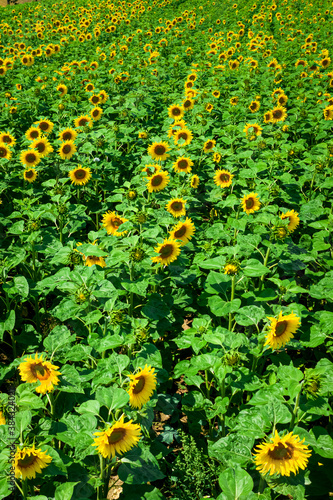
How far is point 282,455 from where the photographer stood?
1.69 meters

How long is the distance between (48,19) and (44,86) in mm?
9419

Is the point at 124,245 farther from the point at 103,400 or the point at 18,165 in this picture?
the point at 18,165

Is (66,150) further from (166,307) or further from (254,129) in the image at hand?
(166,307)

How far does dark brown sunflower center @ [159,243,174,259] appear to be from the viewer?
2.77 m

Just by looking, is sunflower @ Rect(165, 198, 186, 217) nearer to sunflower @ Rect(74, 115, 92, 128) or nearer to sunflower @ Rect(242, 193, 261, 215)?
sunflower @ Rect(242, 193, 261, 215)

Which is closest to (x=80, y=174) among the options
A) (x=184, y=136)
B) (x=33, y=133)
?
(x=33, y=133)

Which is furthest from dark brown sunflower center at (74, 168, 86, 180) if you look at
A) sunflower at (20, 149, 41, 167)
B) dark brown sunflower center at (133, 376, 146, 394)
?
dark brown sunflower center at (133, 376, 146, 394)

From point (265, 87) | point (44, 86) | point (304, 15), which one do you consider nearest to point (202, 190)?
point (265, 87)

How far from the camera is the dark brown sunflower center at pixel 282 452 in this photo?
167 centimetres

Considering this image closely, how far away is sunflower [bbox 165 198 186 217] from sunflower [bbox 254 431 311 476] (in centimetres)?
217

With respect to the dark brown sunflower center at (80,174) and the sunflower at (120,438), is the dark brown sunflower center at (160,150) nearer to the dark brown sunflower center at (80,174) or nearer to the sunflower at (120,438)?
the dark brown sunflower center at (80,174)

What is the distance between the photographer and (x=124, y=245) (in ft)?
8.60

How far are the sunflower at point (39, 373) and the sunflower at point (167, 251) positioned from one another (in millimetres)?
1131

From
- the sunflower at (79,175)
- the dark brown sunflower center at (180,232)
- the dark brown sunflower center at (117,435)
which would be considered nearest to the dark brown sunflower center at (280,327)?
the dark brown sunflower center at (117,435)
